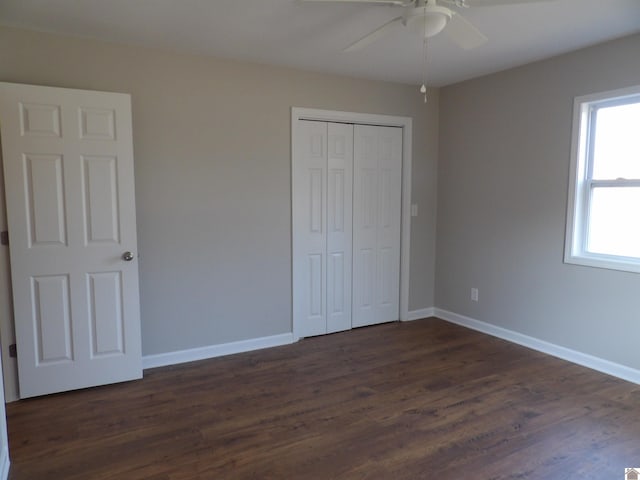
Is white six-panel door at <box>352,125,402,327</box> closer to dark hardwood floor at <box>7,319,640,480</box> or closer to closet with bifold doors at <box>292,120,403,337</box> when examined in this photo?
closet with bifold doors at <box>292,120,403,337</box>

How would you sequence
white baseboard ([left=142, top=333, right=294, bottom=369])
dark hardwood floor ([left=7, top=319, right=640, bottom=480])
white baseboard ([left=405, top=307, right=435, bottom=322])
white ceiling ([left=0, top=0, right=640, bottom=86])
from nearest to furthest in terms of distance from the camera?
dark hardwood floor ([left=7, top=319, right=640, bottom=480]), white ceiling ([left=0, top=0, right=640, bottom=86]), white baseboard ([left=142, top=333, right=294, bottom=369]), white baseboard ([left=405, top=307, right=435, bottom=322])

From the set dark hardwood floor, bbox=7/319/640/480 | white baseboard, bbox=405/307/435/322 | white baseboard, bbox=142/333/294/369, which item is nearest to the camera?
dark hardwood floor, bbox=7/319/640/480

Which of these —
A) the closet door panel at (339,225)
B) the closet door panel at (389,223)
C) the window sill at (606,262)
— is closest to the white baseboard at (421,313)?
the closet door panel at (389,223)

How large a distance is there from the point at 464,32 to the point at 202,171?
2212 millimetres

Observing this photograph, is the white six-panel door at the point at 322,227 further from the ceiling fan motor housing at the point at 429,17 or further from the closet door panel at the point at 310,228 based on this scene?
the ceiling fan motor housing at the point at 429,17

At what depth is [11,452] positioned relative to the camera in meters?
2.26

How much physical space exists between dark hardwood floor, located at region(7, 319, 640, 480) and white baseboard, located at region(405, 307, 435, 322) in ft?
3.58

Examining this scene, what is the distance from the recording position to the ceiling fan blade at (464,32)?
217cm

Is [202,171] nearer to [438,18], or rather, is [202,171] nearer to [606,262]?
[438,18]

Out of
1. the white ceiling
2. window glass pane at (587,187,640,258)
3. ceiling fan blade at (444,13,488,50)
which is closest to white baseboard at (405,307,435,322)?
window glass pane at (587,187,640,258)

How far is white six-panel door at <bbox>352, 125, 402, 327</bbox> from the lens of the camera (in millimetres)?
4309

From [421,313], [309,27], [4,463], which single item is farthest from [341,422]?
[309,27]

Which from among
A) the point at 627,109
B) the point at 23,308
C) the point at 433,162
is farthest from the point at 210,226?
the point at 627,109

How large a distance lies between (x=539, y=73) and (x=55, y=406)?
450 centimetres
